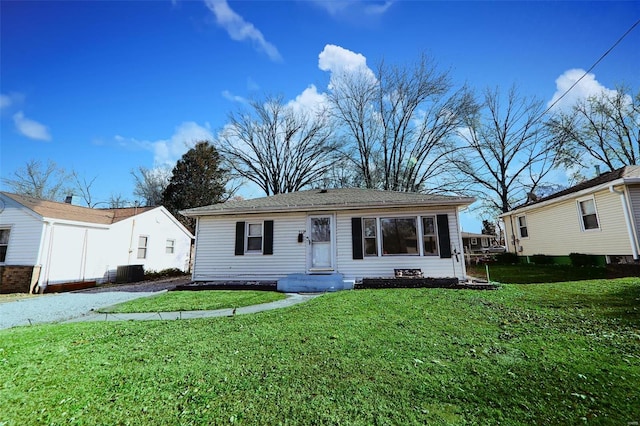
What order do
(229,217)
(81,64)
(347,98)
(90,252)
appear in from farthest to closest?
(347,98) → (90,252) → (229,217) → (81,64)

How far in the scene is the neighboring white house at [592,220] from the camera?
9906 mm

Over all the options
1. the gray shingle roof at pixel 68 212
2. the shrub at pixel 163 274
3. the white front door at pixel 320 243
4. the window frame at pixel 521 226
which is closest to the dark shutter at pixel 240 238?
the white front door at pixel 320 243

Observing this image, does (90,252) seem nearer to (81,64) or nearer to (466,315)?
(81,64)

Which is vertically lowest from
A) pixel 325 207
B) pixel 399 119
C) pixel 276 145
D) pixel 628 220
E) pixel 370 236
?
pixel 370 236

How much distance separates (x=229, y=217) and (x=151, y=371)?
334 inches

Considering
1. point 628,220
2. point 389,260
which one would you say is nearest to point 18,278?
point 389,260

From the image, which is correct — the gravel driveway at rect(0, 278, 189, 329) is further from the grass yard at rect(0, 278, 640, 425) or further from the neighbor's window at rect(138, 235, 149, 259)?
the neighbor's window at rect(138, 235, 149, 259)

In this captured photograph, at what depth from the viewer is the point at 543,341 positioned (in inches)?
152

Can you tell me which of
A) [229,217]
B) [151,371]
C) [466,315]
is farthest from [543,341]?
[229,217]

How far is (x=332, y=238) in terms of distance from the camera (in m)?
10.6

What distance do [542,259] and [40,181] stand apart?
129ft

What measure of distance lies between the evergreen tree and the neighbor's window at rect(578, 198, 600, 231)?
25245mm

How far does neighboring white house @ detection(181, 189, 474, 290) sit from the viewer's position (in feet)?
32.3

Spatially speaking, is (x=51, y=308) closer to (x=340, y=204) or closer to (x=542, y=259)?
(x=340, y=204)
